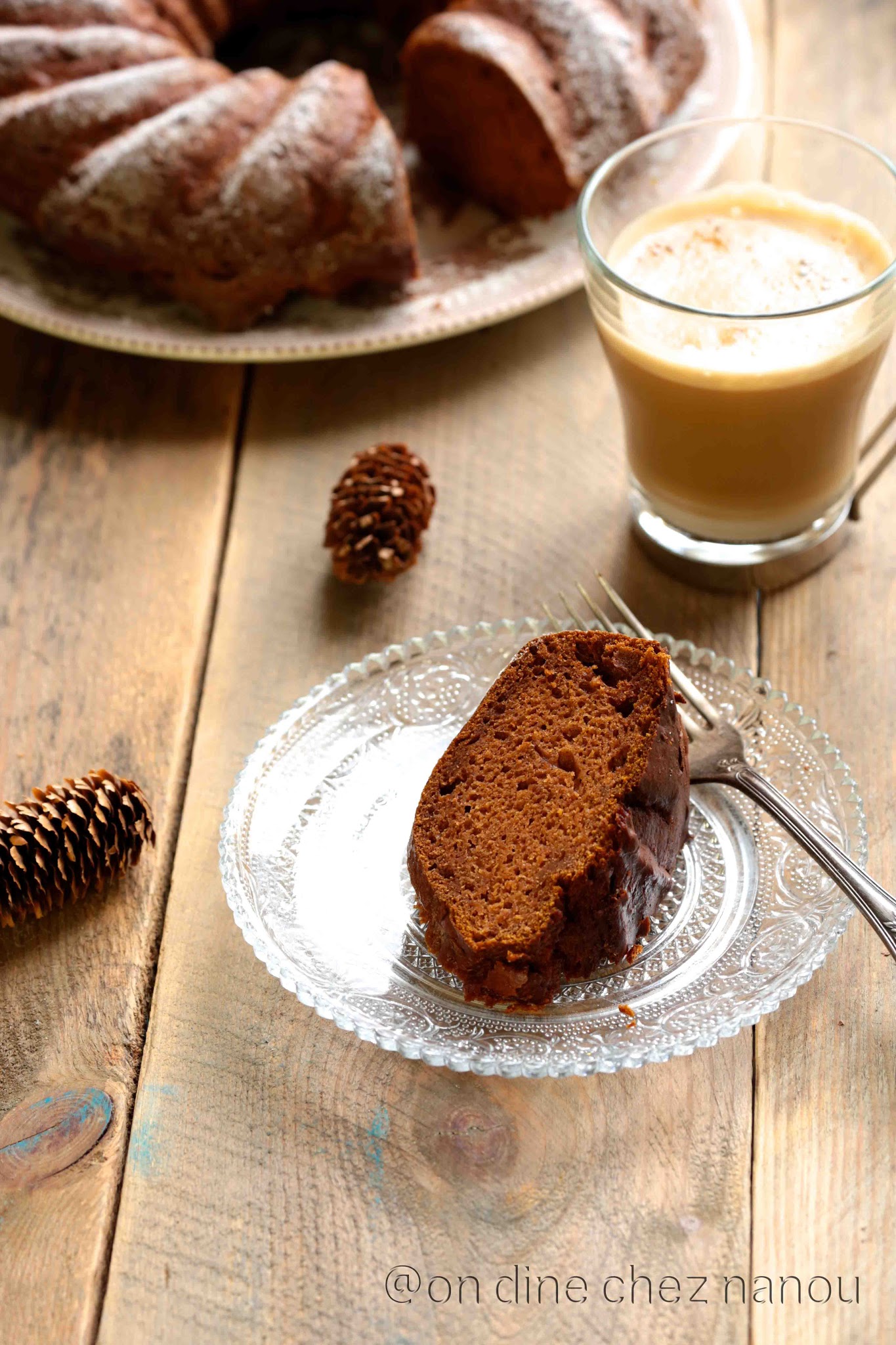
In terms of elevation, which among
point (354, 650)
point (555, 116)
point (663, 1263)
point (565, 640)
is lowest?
point (663, 1263)

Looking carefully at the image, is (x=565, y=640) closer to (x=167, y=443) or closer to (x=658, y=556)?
(x=658, y=556)

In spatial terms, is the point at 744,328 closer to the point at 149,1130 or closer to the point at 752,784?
the point at 752,784

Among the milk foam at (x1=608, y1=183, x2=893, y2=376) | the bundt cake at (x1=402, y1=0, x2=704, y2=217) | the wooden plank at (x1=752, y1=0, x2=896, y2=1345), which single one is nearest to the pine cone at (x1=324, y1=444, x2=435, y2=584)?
the milk foam at (x1=608, y1=183, x2=893, y2=376)

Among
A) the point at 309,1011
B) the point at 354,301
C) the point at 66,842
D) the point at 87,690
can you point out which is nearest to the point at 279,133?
the point at 354,301

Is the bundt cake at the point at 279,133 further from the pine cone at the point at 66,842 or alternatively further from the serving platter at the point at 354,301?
the pine cone at the point at 66,842

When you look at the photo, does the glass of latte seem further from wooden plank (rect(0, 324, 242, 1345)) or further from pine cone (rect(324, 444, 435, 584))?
wooden plank (rect(0, 324, 242, 1345))

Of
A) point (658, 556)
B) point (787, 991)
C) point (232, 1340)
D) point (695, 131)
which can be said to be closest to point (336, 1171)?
point (232, 1340)

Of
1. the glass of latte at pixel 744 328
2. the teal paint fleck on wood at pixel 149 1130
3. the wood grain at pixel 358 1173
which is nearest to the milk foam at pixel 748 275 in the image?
the glass of latte at pixel 744 328

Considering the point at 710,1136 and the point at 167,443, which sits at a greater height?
the point at 167,443
